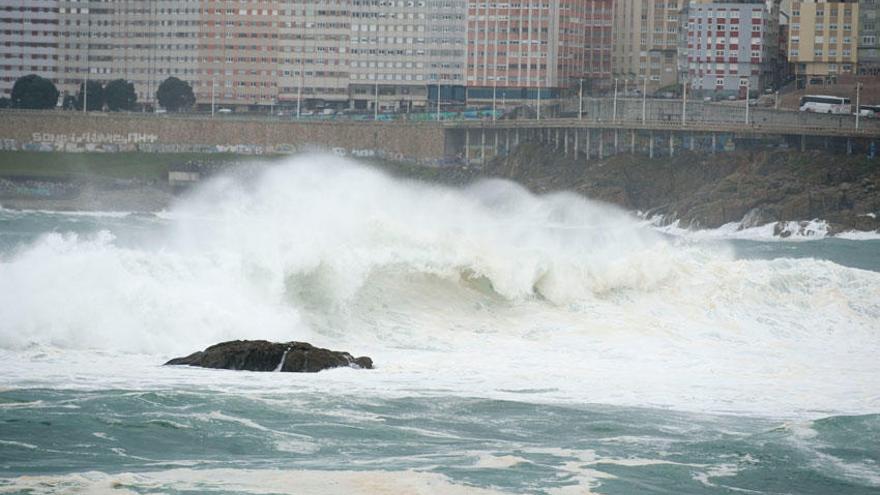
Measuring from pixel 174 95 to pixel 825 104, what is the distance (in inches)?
1731

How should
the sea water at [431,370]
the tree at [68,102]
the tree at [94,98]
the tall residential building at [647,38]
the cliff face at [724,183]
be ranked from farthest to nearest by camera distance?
the tall residential building at [647,38] < the tree at [68,102] < the tree at [94,98] < the cliff face at [724,183] < the sea water at [431,370]

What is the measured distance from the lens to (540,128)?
119m

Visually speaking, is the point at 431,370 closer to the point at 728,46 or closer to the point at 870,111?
the point at 870,111

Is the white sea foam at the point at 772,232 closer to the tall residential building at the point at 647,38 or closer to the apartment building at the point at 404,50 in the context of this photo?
the apartment building at the point at 404,50

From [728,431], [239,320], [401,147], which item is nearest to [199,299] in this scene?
[239,320]

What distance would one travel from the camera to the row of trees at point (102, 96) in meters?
132

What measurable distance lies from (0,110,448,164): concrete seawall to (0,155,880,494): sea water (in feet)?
198

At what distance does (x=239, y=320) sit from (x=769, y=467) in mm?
14947

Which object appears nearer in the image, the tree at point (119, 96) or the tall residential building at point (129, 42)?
the tree at point (119, 96)

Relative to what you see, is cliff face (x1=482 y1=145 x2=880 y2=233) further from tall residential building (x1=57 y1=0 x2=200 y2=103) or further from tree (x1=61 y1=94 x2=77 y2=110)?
tree (x1=61 y1=94 x2=77 y2=110)

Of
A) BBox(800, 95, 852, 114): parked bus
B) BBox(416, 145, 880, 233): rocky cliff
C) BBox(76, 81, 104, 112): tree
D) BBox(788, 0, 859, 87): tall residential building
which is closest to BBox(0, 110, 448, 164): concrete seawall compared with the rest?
BBox(416, 145, 880, 233): rocky cliff

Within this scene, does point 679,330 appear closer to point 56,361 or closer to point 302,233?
point 302,233

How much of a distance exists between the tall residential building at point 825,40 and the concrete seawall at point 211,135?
2286cm

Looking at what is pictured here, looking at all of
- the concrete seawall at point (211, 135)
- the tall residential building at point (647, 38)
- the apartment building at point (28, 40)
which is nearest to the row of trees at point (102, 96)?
the concrete seawall at point (211, 135)
